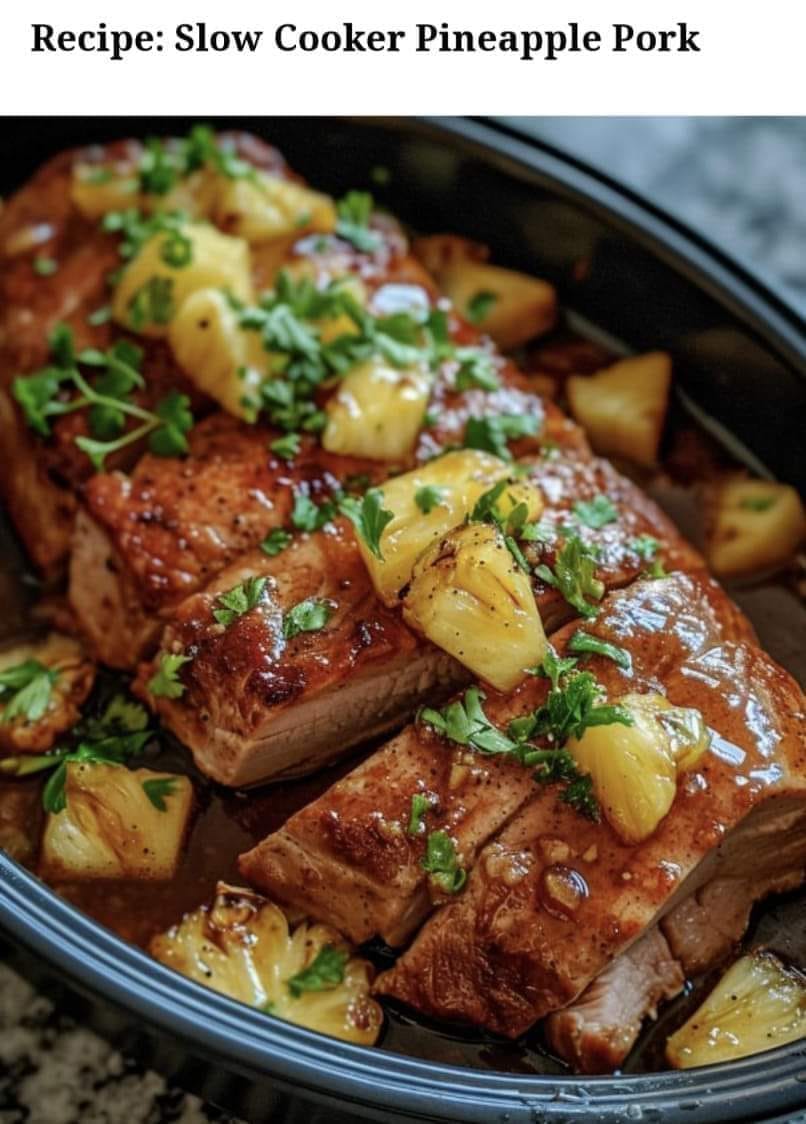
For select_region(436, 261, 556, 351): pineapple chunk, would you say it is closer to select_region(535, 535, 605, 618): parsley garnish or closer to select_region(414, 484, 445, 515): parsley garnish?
select_region(414, 484, 445, 515): parsley garnish

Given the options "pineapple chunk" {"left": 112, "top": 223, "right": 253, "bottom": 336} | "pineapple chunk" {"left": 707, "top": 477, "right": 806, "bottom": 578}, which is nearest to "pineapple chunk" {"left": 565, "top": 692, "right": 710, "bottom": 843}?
"pineapple chunk" {"left": 707, "top": 477, "right": 806, "bottom": 578}

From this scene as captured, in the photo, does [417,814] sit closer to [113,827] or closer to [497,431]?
[113,827]

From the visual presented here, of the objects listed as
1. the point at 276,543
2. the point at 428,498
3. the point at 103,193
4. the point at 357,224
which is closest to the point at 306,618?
the point at 276,543

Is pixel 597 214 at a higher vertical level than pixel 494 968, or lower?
higher

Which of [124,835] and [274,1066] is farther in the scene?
[124,835]
